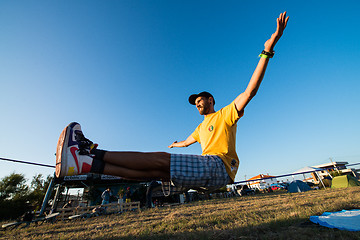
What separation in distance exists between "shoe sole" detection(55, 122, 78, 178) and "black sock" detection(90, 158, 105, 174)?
0.30 meters

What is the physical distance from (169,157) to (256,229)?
2181 millimetres

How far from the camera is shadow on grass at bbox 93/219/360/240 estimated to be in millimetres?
2258

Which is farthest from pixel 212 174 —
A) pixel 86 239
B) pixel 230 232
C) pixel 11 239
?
pixel 11 239

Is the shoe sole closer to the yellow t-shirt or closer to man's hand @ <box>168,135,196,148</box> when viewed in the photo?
the yellow t-shirt

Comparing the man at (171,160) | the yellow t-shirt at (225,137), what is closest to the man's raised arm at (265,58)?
the man at (171,160)

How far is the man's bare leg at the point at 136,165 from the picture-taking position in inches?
70.4

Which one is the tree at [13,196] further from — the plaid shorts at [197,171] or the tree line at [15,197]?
the plaid shorts at [197,171]

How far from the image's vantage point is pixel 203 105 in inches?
119

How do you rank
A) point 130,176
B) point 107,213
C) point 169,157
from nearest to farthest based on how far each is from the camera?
point 130,176
point 169,157
point 107,213

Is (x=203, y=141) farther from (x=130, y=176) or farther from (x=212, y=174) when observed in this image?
(x=130, y=176)

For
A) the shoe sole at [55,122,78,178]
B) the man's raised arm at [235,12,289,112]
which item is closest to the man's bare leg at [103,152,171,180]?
the shoe sole at [55,122,78,178]

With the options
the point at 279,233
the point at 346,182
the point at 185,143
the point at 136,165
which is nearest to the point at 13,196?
the point at 185,143

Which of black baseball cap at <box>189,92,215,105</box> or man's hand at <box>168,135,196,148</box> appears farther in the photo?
man's hand at <box>168,135,196,148</box>

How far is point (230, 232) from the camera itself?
8.97ft
